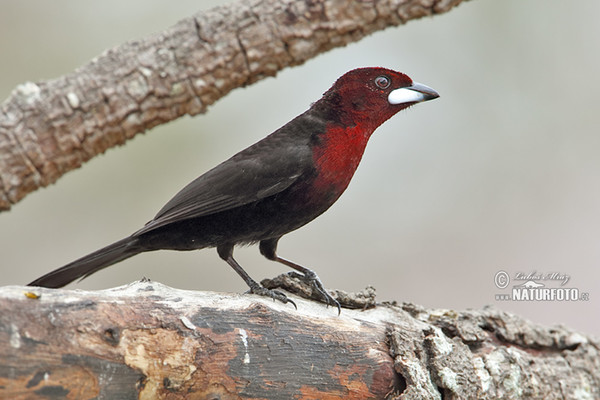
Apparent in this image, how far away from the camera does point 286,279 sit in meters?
3.53

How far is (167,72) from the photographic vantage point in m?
3.83

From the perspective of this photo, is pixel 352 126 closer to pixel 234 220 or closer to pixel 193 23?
pixel 234 220

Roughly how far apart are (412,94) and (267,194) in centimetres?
99

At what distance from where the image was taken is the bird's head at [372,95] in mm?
3803

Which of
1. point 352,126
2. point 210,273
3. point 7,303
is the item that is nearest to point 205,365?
point 7,303

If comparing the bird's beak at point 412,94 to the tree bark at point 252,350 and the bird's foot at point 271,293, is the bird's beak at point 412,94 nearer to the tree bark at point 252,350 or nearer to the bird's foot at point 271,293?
the tree bark at point 252,350

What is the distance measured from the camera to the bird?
11.6ft

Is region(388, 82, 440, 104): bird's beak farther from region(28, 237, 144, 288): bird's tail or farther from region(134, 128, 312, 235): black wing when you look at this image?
region(28, 237, 144, 288): bird's tail

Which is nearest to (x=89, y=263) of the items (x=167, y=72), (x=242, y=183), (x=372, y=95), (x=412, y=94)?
(x=242, y=183)

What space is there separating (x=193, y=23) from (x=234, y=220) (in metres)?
1.18

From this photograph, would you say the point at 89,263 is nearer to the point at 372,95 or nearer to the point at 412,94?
the point at 372,95

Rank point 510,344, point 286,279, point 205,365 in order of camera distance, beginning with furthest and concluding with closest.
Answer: point 510,344, point 286,279, point 205,365

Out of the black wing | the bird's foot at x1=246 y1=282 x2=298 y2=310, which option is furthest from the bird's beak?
the bird's foot at x1=246 y1=282 x2=298 y2=310

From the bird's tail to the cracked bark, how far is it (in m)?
0.61
